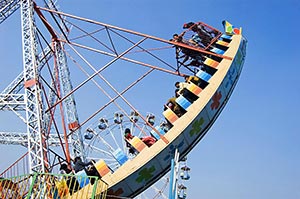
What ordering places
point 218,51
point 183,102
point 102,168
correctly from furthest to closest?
1. point 218,51
2. point 183,102
3. point 102,168

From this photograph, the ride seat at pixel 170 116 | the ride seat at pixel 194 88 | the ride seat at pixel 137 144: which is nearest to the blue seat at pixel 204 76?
the ride seat at pixel 194 88

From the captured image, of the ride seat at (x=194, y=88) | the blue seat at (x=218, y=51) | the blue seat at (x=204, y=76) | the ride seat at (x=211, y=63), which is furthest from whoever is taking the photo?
the blue seat at (x=218, y=51)

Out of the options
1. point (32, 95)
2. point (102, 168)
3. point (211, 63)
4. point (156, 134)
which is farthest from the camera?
point (32, 95)

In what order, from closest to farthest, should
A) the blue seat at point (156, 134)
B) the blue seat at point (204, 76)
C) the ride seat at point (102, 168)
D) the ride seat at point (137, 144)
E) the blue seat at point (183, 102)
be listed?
the ride seat at point (102, 168), the ride seat at point (137, 144), the blue seat at point (156, 134), the blue seat at point (183, 102), the blue seat at point (204, 76)

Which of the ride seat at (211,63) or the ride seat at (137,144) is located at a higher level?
the ride seat at (211,63)

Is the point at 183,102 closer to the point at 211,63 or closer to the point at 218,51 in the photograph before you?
the point at 211,63

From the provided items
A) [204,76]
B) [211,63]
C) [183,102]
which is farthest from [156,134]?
[211,63]

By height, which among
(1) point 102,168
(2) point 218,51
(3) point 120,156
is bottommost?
(3) point 120,156

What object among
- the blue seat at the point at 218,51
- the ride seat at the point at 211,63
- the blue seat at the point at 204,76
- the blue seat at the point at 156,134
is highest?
the blue seat at the point at 218,51

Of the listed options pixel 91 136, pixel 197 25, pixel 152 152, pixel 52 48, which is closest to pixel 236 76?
pixel 197 25

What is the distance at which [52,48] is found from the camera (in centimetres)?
1823

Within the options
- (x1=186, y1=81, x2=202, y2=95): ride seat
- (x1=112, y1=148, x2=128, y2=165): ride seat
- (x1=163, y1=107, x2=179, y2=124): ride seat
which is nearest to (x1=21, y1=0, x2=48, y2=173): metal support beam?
(x1=112, y1=148, x2=128, y2=165): ride seat

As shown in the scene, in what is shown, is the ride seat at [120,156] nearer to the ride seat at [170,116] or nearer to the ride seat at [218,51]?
the ride seat at [170,116]

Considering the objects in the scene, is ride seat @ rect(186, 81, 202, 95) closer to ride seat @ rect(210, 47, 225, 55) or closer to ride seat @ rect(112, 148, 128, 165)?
ride seat @ rect(210, 47, 225, 55)
